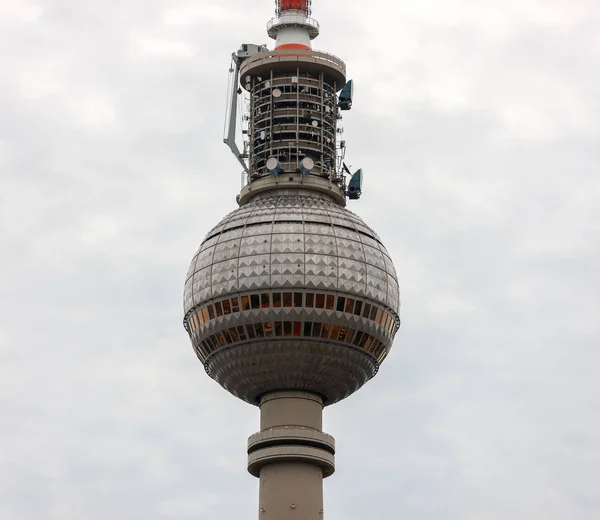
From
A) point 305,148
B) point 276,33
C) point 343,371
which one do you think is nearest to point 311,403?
point 343,371

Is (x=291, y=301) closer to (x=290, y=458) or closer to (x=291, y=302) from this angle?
(x=291, y=302)

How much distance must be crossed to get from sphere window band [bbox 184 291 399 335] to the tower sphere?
0.25 feet

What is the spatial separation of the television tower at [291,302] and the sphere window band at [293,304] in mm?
78

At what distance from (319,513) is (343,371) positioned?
37.4ft

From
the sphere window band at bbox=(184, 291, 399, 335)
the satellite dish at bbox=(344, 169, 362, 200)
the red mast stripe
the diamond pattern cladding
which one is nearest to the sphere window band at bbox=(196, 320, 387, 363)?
the sphere window band at bbox=(184, 291, 399, 335)

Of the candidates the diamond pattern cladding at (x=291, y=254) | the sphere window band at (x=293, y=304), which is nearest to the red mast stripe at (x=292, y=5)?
the diamond pattern cladding at (x=291, y=254)

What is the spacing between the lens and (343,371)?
12938cm

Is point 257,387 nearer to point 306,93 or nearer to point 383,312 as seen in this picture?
point 383,312

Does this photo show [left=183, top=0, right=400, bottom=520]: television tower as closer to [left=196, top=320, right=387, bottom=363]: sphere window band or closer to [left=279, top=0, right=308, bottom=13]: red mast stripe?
[left=196, top=320, right=387, bottom=363]: sphere window band

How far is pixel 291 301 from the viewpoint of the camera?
4958 inches

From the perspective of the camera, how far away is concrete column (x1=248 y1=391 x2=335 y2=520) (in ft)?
413

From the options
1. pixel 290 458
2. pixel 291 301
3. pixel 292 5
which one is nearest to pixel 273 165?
pixel 291 301

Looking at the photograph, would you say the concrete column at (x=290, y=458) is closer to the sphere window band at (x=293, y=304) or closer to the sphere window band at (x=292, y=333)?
the sphere window band at (x=292, y=333)

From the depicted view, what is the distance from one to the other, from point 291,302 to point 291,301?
0.10 metres
